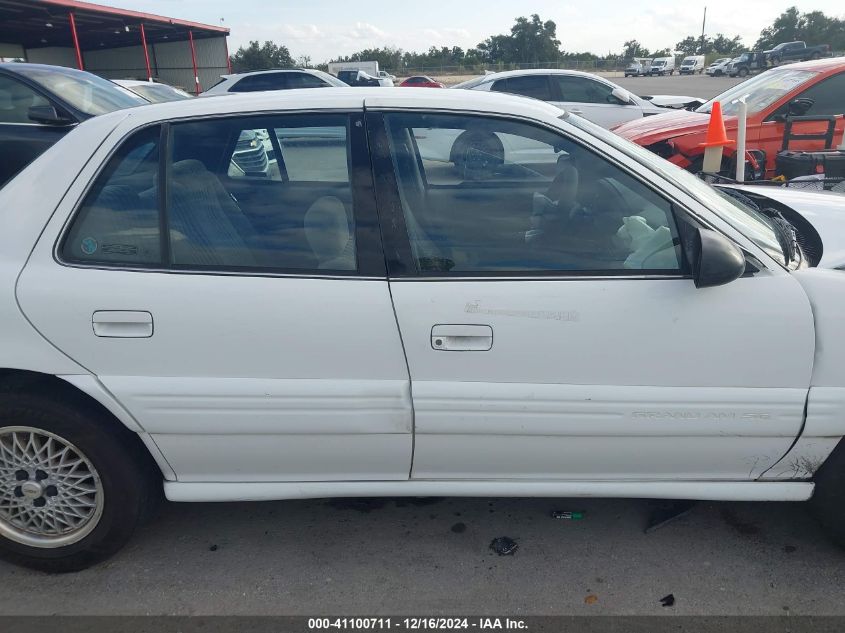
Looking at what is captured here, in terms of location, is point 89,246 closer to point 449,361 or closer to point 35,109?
point 449,361

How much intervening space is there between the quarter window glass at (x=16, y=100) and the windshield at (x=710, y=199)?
622cm

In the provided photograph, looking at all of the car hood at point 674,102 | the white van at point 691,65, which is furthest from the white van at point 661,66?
the car hood at point 674,102

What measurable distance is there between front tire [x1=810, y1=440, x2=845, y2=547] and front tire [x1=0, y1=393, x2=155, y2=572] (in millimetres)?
2409

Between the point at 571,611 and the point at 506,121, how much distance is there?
1.68 meters

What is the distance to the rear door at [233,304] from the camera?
227cm

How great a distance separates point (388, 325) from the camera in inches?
88.4

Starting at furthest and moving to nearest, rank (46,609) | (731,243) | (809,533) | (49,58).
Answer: (49,58), (809,533), (46,609), (731,243)

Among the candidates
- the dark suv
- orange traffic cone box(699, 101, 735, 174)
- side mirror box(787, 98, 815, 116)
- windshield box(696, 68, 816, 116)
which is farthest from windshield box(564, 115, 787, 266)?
the dark suv

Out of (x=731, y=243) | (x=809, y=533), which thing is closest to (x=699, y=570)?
(x=809, y=533)

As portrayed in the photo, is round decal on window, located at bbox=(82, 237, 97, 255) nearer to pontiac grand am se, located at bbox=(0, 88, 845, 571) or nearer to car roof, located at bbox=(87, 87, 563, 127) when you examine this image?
pontiac grand am se, located at bbox=(0, 88, 845, 571)

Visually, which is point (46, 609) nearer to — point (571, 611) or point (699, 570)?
point (571, 611)

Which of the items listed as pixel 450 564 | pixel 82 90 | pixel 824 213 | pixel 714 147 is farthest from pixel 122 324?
pixel 82 90

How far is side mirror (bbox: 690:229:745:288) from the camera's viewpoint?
2.14 m

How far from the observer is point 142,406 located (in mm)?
2342
